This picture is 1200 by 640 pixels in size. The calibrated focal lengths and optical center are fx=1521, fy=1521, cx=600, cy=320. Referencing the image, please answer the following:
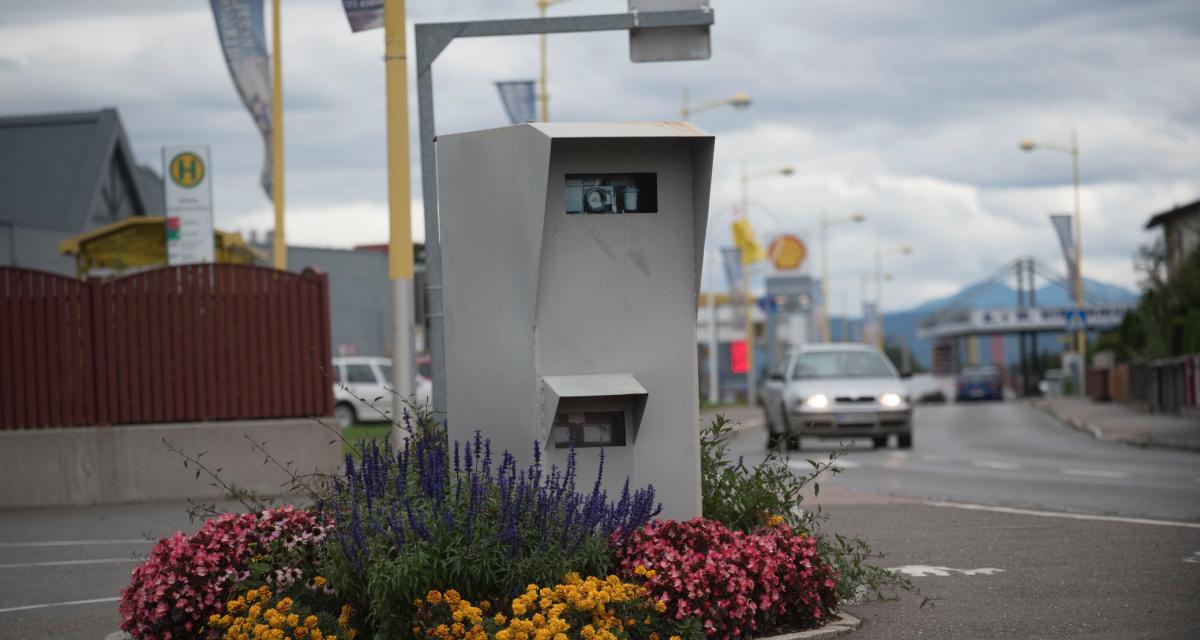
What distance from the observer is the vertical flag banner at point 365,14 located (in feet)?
41.6

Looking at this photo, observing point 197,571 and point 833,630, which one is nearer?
point 197,571

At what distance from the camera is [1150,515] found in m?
12.9

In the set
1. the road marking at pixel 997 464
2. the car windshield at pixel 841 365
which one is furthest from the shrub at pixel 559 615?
the car windshield at pixel 841 365

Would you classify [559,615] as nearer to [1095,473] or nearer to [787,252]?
[1095,473]

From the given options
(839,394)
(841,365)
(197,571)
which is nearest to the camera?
(197,571)

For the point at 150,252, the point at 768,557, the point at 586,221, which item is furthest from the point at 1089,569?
the point at 150,252

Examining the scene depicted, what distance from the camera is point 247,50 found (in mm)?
22203

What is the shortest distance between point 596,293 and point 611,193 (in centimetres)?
51

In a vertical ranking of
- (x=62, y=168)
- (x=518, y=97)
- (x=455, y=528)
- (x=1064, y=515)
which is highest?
(x=62, y=168)

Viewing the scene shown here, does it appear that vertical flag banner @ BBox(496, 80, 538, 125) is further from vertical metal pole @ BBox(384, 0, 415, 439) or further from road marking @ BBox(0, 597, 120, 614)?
road marking @ BBox(0, 597, 120, 614)

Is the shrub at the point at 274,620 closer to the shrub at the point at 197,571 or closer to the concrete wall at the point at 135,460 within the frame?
the shrub at the point at 197,571

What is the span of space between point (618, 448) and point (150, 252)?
25480 millimetres

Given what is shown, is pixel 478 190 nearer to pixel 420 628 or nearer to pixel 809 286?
pixel 420 628

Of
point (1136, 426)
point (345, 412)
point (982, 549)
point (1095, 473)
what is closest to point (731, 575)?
point (982, 549)
